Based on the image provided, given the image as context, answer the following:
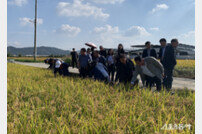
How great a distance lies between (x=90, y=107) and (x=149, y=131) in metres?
1.00

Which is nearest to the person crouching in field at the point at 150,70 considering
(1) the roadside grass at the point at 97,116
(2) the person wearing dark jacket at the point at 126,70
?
(2) the person wearing dark jacket at the point at 126,70

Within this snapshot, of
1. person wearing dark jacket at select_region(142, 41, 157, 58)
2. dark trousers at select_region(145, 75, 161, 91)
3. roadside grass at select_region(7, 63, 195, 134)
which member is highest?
person wearing dark jacket at select_region(142, 41, 157, 58)

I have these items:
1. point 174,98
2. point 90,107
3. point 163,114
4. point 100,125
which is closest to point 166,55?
point 174,98

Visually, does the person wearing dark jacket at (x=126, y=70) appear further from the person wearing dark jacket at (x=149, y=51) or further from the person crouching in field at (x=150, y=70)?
the person wearing dark jacket at (x=149, y=51)

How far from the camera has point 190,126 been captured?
6.36 ft

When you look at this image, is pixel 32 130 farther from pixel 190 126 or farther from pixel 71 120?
pixel 190 126

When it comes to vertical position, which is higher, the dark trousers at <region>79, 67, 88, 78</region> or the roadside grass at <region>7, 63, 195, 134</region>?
the dark trousers at <region>79, 67, 88, 78</region>

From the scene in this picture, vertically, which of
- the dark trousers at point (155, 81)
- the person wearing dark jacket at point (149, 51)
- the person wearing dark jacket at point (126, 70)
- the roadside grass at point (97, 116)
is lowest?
the roadside grass at point (97, 116)

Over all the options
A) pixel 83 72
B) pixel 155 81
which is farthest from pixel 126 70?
pixel 83 72

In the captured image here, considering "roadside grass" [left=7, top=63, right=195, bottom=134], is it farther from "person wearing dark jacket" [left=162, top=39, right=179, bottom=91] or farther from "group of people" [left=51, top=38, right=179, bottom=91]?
"person wearing dark jacket" [left=162, top=39, right=179, bottom=91]

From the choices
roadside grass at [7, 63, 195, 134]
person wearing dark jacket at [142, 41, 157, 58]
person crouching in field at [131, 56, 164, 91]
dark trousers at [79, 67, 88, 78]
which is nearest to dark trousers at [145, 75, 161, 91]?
person crouching in field at [131, 56, 164, 91]

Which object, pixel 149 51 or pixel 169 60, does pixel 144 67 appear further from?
pixel 149 51

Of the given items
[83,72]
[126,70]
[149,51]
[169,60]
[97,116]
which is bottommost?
[97,116]

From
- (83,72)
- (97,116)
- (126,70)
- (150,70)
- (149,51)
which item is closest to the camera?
(97,116)
